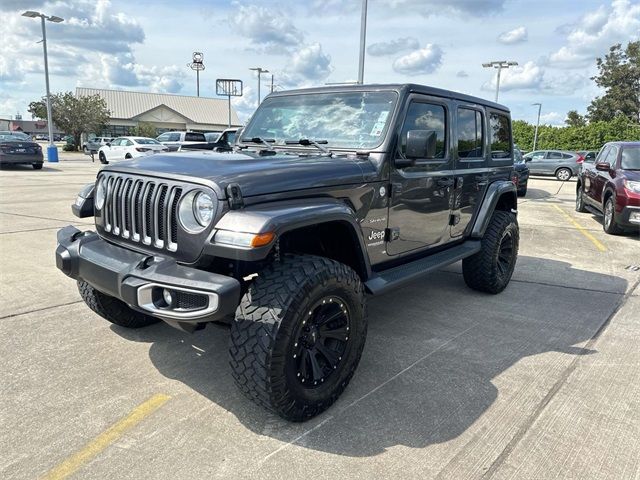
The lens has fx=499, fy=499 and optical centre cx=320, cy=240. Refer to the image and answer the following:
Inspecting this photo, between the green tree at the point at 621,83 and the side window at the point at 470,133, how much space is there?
58.8 m

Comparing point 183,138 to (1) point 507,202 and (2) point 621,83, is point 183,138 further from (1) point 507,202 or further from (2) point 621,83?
(2) point 621,83

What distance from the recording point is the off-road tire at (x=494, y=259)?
5.05 metres

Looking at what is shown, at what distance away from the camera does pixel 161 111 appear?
2756 inches

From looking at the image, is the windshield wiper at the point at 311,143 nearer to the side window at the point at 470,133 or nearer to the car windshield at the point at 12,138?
the side window at the point at 470,133

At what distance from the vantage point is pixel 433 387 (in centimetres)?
325

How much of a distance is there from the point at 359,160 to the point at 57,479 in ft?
8.21

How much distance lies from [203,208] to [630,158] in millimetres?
8826

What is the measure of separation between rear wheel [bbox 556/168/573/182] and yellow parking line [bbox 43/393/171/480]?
25.7 metres

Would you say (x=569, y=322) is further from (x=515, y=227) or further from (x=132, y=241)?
(x=132, y=241)

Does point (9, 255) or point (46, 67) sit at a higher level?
point (46, 67)

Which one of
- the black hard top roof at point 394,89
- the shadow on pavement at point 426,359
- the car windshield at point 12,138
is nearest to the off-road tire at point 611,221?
Result: the shadow on pavement at point 426,359

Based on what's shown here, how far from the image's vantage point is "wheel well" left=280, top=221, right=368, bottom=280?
10.4 ft

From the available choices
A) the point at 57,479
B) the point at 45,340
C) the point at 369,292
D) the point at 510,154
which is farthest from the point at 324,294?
the point at 510,154

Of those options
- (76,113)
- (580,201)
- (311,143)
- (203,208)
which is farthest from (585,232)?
(76,113)
